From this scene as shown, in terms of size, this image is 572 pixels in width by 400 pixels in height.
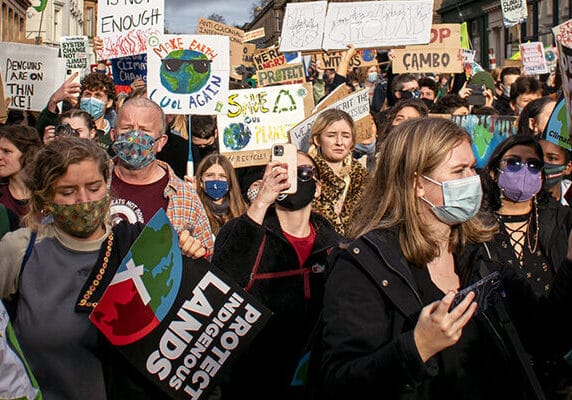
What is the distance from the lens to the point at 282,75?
1114cm

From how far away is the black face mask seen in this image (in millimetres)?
4199

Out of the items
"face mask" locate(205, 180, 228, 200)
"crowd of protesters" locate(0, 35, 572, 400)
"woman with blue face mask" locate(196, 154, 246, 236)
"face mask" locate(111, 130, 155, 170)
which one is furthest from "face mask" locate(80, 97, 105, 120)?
"face mask" locate(111, 130, 155, 170)

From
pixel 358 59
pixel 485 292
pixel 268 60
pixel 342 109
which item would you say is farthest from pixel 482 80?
pixel 485 292

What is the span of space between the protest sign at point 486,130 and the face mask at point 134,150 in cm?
250

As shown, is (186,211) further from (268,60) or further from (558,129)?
(268,60)

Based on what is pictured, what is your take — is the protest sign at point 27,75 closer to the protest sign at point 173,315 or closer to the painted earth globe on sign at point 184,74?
the painted earth globe on sign at point 184,74

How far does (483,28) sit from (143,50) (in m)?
33.4

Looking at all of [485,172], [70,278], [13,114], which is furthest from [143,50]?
[70,278]

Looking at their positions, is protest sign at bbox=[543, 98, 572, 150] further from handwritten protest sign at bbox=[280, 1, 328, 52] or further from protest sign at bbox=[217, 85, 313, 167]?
handwritten protest sign at bbox=[280, 1, 328, 52]

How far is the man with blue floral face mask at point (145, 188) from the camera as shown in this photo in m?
4.40

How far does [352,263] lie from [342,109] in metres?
4.26

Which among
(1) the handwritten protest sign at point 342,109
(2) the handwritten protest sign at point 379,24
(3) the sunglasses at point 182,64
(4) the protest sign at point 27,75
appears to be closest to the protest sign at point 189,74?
(3) the sunglasses at point 182,64

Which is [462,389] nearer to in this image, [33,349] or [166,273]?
[166,273]

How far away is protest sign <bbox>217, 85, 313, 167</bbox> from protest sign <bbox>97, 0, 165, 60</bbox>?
195 cm
